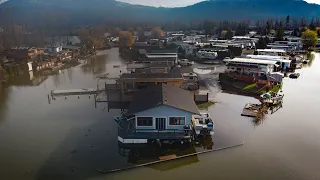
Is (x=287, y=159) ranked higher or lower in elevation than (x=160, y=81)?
lower

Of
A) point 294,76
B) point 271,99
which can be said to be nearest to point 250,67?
point 294,76

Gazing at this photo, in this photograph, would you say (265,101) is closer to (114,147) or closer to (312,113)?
(312,113)

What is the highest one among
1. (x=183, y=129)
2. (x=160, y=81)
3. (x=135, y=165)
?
(x=160, y=81)

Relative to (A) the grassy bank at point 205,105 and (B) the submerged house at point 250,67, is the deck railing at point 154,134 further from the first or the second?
(B) the submerged house at point 250,67

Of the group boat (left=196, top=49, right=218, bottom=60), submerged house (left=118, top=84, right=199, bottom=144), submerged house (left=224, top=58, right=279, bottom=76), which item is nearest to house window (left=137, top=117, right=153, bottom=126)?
submerged house (left=118, top=84, right=199, bottom=144)

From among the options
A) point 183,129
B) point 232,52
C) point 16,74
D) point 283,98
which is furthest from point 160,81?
point 232,52

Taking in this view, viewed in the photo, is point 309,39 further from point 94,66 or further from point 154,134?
point 154,134

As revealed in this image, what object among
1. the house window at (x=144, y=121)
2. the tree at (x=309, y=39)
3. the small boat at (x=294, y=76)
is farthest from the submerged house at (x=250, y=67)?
the tree at (x=309, y=39)
